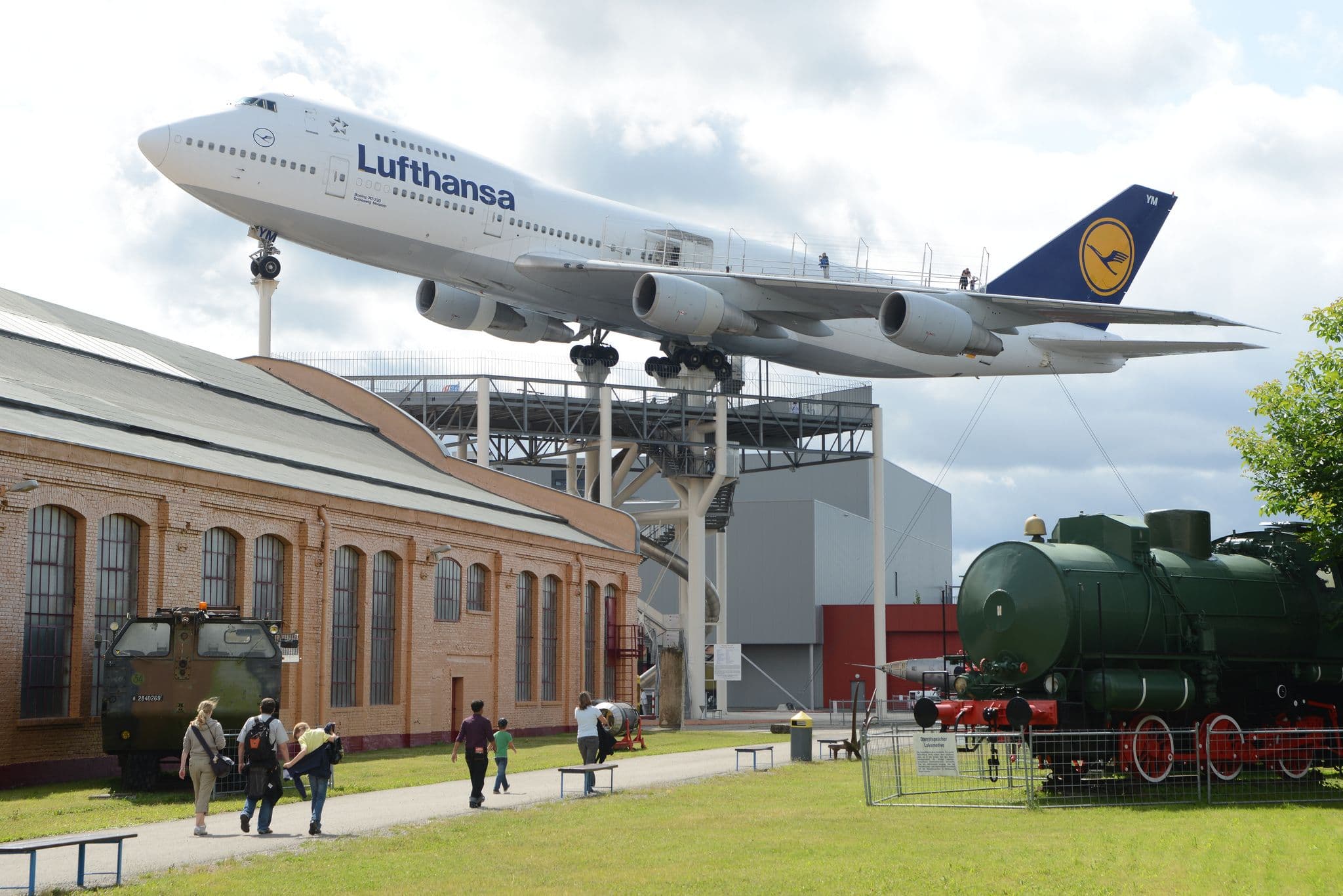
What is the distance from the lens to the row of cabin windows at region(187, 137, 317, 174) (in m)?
34.9

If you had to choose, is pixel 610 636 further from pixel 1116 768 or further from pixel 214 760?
pixel 214 760

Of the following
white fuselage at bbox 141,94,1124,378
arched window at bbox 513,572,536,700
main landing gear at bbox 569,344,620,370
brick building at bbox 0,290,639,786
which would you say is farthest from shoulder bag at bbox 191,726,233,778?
main landing gear at bbox 569,344,620,370

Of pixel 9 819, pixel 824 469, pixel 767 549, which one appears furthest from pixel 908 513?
pixel 9 819

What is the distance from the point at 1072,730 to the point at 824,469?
61165mm

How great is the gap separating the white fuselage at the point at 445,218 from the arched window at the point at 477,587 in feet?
30.4

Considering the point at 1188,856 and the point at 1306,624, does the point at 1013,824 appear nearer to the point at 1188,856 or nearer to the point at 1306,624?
the point at 1188,856

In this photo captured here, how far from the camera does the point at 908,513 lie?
88000mm

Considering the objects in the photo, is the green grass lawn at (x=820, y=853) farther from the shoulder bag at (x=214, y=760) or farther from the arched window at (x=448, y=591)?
the arched window at (x=448, y=591)

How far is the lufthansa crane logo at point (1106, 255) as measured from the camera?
4759cm

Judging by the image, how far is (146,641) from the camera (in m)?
20.4

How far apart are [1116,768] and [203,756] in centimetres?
1163

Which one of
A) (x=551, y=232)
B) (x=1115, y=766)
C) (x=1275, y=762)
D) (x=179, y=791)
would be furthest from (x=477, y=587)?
(x=1275, y=762)

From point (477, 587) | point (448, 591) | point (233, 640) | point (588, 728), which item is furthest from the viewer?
point (477, 587)

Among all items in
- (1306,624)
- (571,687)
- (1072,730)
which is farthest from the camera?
(571,687)
